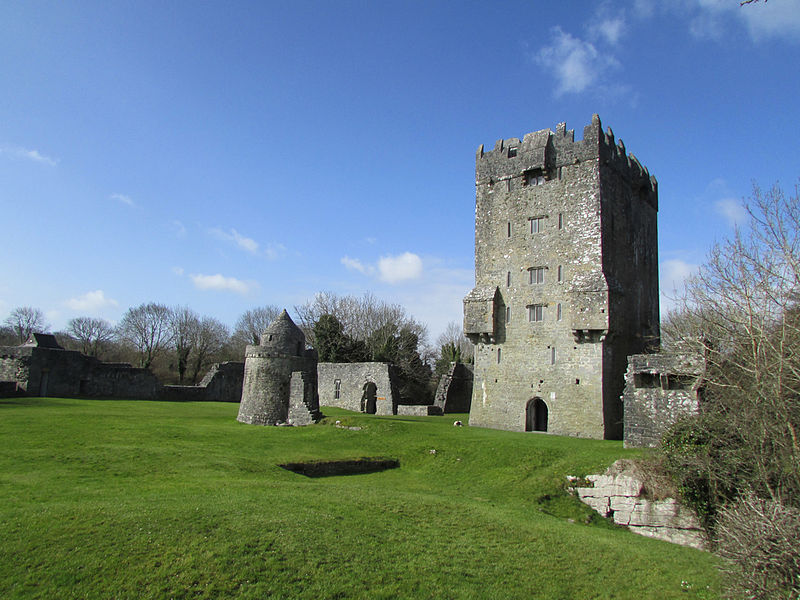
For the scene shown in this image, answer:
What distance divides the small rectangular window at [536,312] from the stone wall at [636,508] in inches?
446

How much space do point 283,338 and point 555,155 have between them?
16.5 metres

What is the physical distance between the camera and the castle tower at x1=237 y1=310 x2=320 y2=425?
2564cm

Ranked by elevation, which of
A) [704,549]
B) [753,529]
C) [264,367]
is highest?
[264,367]

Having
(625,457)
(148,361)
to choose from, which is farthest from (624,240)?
(148,361)

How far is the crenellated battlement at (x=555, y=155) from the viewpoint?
27.3m

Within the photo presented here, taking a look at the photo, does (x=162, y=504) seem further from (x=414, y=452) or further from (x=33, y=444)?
(x=414, y=452)

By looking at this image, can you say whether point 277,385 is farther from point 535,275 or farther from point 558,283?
point 558,283

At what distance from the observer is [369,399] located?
132 ft

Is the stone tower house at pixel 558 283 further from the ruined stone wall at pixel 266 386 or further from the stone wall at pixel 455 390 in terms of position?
the stone wall at pixel 455 390

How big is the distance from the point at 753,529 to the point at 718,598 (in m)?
1.44

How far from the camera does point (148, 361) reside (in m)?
61.8

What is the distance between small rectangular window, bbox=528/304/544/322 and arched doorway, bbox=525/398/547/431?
4.02 metres

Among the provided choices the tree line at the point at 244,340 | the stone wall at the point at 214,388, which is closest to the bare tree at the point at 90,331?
the tree line at the point at 244,340

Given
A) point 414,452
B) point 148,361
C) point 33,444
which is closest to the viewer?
point 33,444
